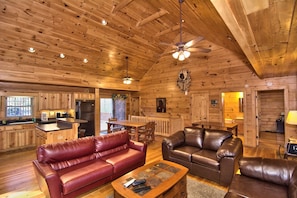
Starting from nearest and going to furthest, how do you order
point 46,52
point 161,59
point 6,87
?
point 46,52, point 6,87, point 161,59

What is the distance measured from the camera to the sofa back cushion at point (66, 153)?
258 cm

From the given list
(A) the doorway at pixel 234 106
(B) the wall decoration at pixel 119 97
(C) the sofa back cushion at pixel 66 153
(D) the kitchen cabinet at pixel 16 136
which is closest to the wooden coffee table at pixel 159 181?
(C) the sofa back cushion at pixel 66 153

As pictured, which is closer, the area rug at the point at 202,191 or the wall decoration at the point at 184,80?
the area rug at the point at 202,191

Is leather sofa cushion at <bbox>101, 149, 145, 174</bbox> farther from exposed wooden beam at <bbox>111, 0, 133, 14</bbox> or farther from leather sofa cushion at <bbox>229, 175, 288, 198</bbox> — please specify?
exposed wooden beam at <bbox>111, 0, 133, 14</bbox>

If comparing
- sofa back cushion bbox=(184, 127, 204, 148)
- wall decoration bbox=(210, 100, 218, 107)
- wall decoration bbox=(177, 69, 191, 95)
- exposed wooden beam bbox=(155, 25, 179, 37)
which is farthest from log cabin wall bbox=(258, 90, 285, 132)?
sofa back cushion bbox=(184, 127, 204, 148)

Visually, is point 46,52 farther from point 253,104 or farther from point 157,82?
point 253,104

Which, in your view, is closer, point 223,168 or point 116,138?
point 223,168

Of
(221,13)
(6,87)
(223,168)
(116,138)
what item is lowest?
(223,168)

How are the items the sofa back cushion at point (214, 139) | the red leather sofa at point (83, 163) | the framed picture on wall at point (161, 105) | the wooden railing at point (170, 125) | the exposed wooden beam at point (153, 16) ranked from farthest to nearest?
the framed picture on wall at point (161, 105) < the wooden railing at point (170, 125) < the exposed wooden beam at point (153, 16) < the sofa back cushion at point (214, 139) < the red leather sofa at point (83, 163)

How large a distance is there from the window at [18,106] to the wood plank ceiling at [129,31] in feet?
4.89

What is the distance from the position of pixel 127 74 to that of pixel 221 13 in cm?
669

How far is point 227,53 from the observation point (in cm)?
601

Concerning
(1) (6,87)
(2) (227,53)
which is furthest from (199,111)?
(1) (6,87)

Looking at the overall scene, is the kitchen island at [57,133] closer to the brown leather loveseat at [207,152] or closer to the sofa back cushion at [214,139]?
the brown leather loveseat at [207,152]
